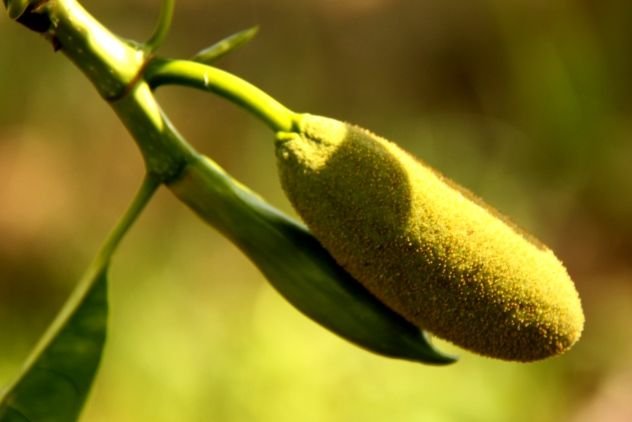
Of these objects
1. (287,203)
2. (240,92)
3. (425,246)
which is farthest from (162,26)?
(287,203)

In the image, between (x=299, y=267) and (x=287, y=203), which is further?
(x=287, y=203)

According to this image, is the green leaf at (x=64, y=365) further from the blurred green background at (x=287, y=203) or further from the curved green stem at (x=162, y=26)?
the blurred green background at (x=287, y=203)

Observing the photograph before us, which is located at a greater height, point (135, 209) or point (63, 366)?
point (135, 209)

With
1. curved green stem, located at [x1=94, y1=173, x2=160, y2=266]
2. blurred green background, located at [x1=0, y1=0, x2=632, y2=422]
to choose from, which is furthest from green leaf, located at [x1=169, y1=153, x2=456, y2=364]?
blurred green background, located at [x1=0, y1=0, x2=632, y2=422]

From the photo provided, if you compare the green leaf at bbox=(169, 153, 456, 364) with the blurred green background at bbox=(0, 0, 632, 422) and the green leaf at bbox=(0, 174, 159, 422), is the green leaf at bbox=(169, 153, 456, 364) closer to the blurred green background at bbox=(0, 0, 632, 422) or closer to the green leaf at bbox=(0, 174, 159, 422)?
the green leaf at bbox=(0, 174, 159, 422)

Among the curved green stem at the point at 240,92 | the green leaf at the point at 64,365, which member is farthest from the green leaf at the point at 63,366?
the curved green stem at the point at 240,92

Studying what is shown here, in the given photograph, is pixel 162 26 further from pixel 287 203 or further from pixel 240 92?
pixel 287 203
